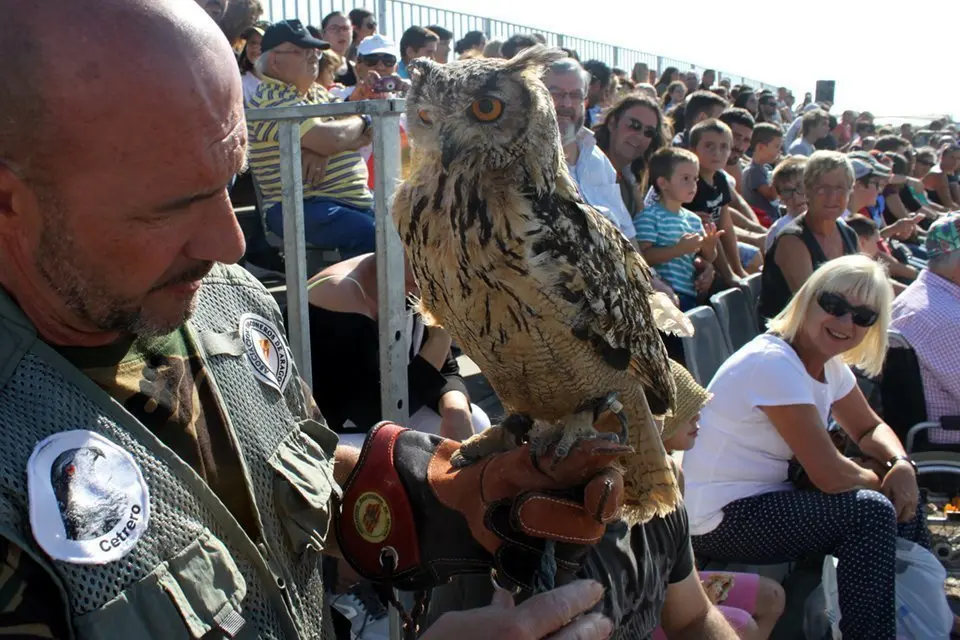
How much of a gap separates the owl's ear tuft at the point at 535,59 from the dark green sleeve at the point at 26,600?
183 centimetres

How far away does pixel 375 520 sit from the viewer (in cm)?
188

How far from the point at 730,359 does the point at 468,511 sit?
228cm

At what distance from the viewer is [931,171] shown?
538 inches

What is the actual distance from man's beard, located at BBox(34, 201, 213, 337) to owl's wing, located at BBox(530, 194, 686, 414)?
1.10 meters

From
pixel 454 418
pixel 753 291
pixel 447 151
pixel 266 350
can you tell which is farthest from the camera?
pixel 753 291

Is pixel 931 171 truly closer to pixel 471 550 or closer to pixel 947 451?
pixel 947 451

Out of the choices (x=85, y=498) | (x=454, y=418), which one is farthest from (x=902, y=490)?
(x=85, y=498)

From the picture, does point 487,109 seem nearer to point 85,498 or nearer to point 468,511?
point 468,511

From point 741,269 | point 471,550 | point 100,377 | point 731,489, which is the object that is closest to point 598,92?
point 741,269

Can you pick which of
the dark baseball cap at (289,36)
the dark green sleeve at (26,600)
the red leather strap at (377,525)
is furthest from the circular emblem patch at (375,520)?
the dark baseball cap at (289,36)

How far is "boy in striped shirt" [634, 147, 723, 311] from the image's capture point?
222 inches

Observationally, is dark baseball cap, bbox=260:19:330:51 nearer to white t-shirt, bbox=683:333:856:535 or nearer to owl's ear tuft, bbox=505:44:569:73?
owl's ear tuft, bbox=505:44:569:73

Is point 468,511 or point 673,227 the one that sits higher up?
point 468,511

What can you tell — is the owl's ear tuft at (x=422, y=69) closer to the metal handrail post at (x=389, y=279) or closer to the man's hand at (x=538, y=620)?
the metal handrail post at (x=389, y=279)
